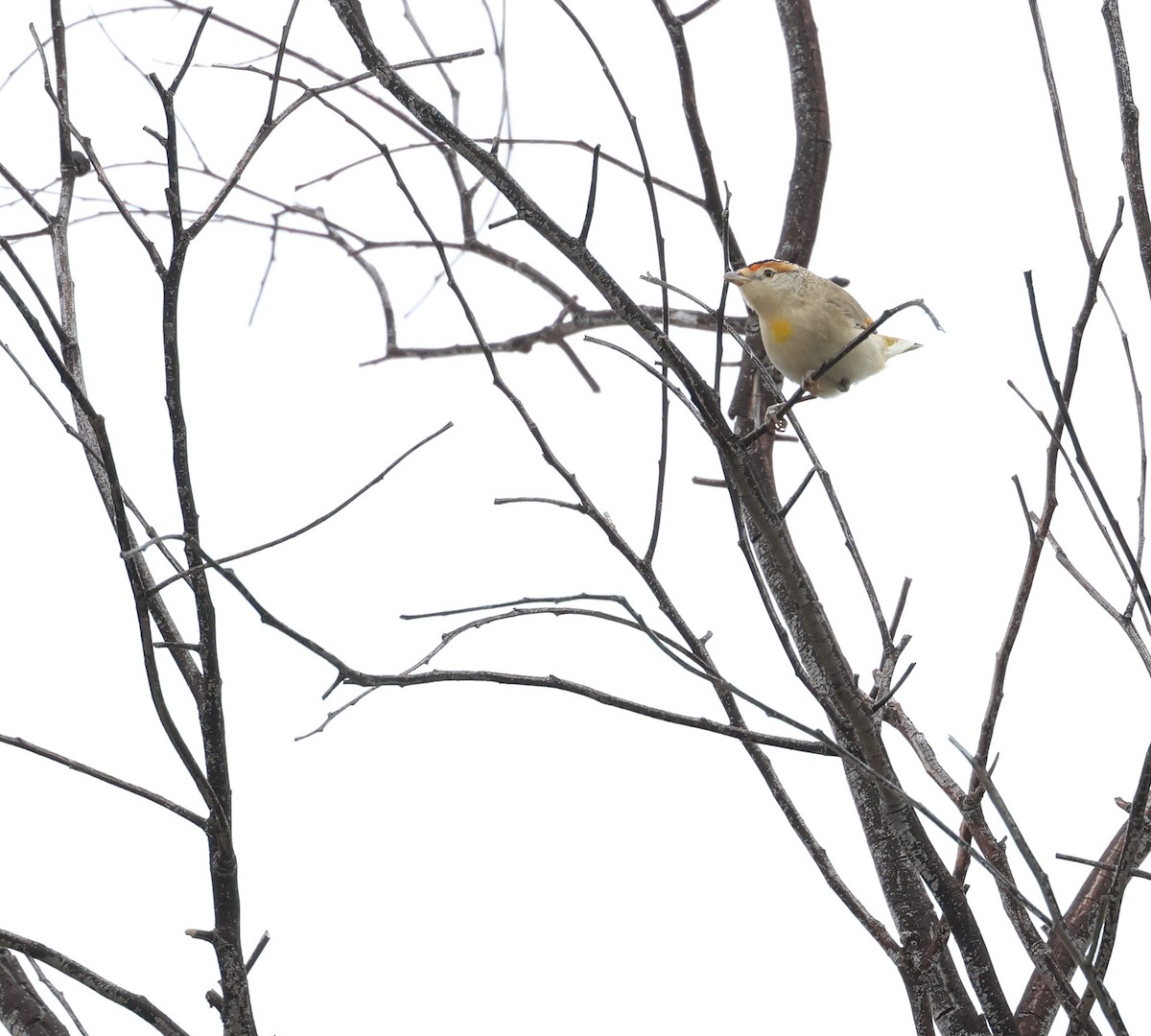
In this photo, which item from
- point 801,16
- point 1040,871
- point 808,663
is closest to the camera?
point 1040,871

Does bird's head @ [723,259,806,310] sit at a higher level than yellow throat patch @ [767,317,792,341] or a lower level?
higher

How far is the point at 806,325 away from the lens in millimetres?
1049

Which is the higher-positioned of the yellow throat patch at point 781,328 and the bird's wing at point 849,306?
the bird's wing at point 849,306

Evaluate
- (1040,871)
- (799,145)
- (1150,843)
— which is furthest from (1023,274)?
(799,145)

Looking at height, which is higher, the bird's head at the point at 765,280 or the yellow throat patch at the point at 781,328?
the bird's head at the point at 765,280

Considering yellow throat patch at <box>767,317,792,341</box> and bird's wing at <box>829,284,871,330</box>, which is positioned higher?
bird's wing at <box>829,284,871,330</box>

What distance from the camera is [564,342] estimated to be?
1449 mm

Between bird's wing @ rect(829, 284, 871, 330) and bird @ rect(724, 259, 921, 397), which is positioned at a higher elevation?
bird's wing @ rect(829, 284, 871, 330)

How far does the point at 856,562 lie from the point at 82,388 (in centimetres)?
41

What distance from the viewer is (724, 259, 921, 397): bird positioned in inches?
41.3

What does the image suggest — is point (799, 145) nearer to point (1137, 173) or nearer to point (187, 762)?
point (1137, 173)

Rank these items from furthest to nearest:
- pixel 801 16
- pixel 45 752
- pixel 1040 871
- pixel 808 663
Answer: pixel 801 16 < pixel 808 663 < pixel 45 752 < pixel 1040 871

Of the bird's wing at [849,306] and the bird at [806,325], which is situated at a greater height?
the bird's wing at [849,306]

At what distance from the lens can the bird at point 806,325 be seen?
1.05 metres
